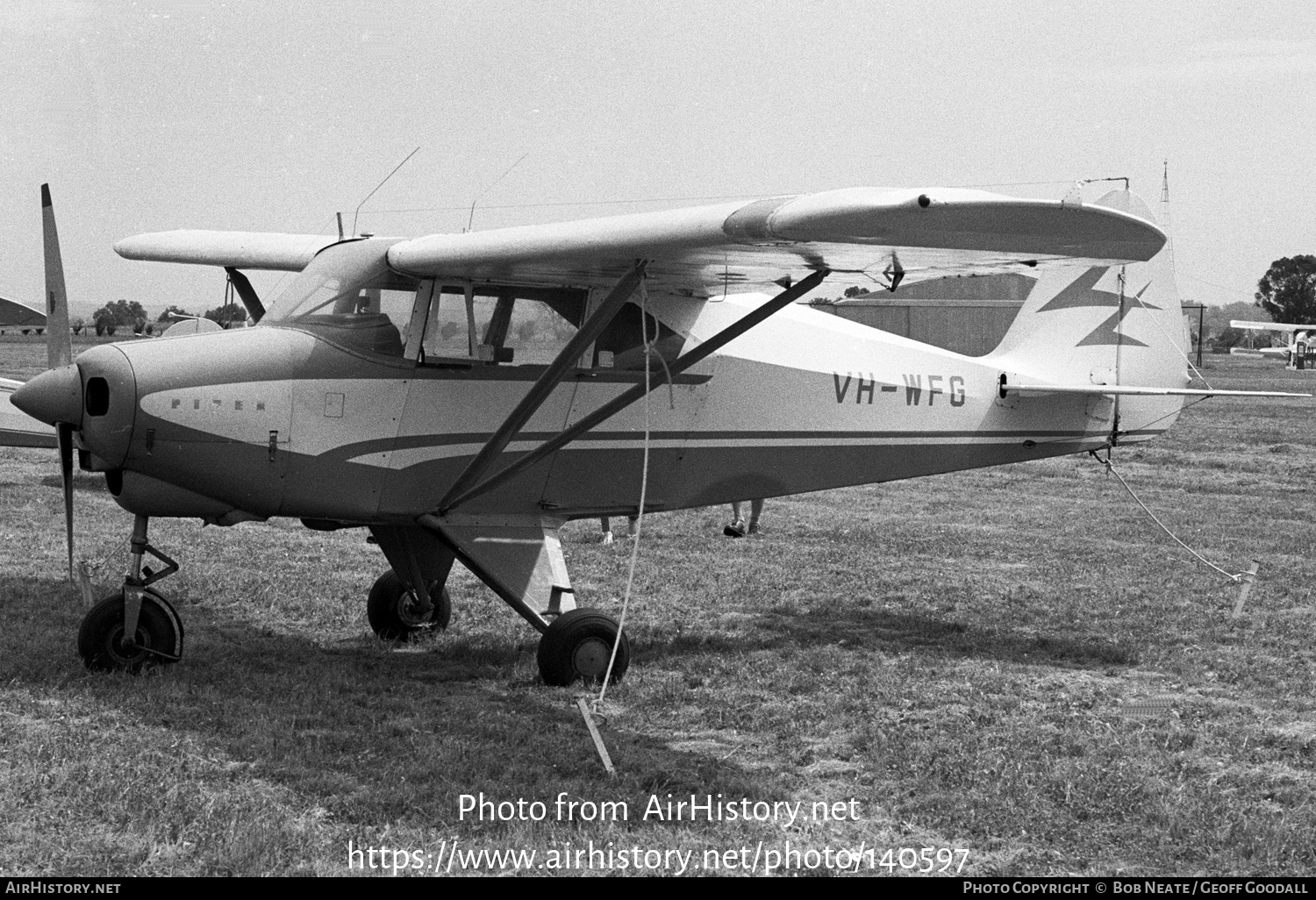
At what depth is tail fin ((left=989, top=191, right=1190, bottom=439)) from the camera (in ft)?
32.9

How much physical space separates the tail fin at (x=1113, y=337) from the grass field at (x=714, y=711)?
1.69 metres

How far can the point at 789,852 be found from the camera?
489 cm

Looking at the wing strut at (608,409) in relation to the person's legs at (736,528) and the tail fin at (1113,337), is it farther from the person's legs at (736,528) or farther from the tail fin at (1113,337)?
the person's legs at (736,528)

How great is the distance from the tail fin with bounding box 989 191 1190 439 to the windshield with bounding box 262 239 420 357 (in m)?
4.79

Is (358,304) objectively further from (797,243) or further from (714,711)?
(714,711)

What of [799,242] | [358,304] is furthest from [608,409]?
[799,242]

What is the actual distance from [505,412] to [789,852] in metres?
3.61

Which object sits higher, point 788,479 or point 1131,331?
point 1131,331

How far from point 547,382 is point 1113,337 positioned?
506cm

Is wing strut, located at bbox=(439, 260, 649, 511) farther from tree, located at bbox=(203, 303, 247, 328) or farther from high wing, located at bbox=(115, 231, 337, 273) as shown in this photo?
tree, located at bbox=(203, 303, 247, 328)

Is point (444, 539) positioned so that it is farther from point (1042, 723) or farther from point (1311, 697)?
point (1311, 697)

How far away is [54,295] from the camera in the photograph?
7695mm

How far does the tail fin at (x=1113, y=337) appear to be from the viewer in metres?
10.0

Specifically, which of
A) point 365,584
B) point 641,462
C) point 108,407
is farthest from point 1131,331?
point 108,407
